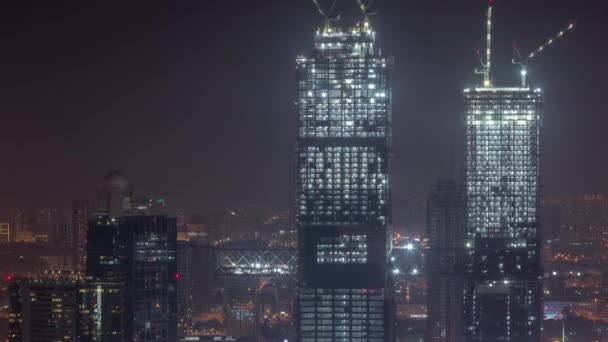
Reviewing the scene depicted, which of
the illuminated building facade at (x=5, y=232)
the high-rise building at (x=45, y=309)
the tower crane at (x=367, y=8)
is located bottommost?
the high-rise building at (x=45, y=309)

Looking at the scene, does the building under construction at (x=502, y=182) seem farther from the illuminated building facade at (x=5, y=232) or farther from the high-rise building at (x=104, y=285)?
the illuminated building facade at (x=5, y=232)

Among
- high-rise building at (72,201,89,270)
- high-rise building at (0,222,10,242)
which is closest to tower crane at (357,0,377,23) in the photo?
high-rise building at (72,201,89,270)

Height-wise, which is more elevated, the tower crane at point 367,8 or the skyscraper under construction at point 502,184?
the tower crane at point 367,8

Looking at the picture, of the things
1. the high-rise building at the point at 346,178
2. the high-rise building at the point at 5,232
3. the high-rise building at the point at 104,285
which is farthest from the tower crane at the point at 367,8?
the high-rise building at the point at 5,232

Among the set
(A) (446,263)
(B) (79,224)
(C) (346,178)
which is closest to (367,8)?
(C) (346,178)

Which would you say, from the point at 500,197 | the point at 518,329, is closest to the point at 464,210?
the point at 500,197

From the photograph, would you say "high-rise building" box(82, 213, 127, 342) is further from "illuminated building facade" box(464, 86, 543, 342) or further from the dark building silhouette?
"illuminated building facade" box(464, 86, 543, 342)

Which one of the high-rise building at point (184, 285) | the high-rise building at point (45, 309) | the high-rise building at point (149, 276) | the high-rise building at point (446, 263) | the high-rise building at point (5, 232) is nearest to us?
the high-rise building at point (149, 276)

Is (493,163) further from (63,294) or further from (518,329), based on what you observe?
(63,294)
